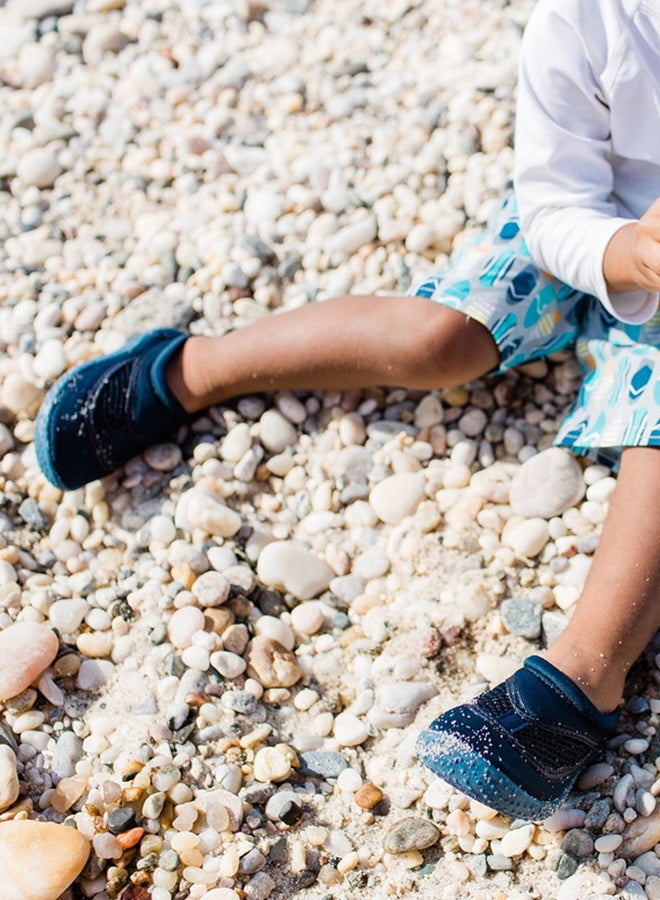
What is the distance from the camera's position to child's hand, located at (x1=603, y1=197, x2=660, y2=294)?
128 centimetres

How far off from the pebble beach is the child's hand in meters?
0.32

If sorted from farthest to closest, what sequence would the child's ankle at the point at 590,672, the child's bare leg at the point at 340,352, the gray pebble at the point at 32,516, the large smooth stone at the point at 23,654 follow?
the gray pebble at the point at 32,516, the child's bare leg at the point at 340,352, the large smooth stone at the point at 23,654, the child's ankle at the point at 590,672

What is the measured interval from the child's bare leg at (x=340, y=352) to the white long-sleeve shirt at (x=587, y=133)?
18 cm

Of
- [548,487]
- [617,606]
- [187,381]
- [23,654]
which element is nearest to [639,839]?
[617,606]

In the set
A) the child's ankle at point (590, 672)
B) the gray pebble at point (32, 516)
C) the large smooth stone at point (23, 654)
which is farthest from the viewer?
the gray pebble at point (32, 516)

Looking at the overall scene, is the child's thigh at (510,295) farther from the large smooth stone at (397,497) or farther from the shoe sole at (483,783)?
the shoe sole at (483,783)

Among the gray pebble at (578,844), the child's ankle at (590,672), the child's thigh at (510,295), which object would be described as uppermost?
the child's thigh at (510,295)

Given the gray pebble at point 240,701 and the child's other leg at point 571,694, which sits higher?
the child's other leg at point 571,694

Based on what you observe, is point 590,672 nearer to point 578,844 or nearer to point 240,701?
point 578,844

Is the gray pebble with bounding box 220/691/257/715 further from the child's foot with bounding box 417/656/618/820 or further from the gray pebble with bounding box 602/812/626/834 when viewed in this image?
the gray pebble with bounding box 602/812/626/834

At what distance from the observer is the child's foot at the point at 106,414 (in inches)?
63.4

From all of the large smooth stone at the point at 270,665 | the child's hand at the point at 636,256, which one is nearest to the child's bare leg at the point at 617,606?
the child's hand at the point at 636,256

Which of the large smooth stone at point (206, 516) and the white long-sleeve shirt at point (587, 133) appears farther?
the large smooth stone at point (206, 516)

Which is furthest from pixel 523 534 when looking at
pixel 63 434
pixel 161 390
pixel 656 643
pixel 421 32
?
pixel 421 32
